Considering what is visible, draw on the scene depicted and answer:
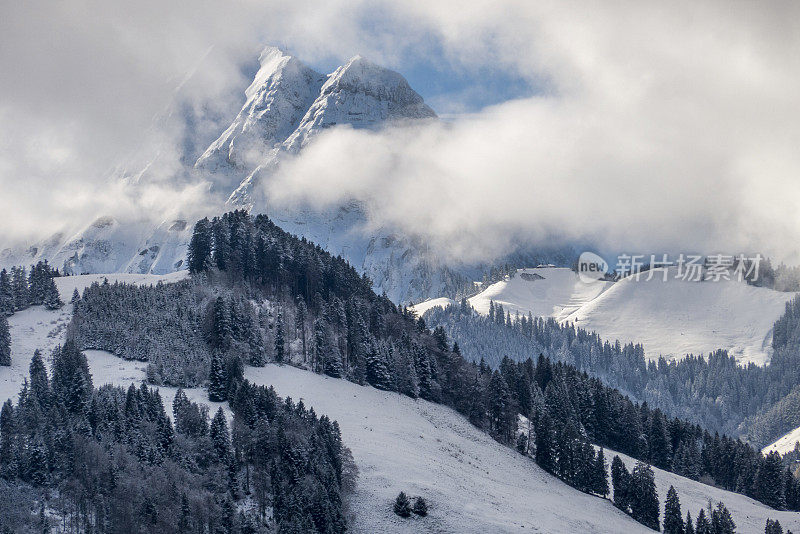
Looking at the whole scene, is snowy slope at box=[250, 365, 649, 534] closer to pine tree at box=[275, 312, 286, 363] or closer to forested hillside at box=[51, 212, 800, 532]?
pine tree at box=[275, 312, 286, 363]

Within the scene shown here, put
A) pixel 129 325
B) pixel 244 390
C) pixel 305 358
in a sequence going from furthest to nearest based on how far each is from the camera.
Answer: pixel 305 358 → pixel 129 325 → pixel 244 390

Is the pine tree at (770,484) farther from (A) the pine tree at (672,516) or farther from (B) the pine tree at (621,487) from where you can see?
(B) the pine tree at (621,487)

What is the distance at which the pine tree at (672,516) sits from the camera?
83.9 m

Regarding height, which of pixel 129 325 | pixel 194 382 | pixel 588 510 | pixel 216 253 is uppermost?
pixel 216 253

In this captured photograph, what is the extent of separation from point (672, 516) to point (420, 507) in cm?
3734

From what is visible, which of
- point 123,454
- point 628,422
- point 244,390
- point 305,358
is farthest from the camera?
point 628,422

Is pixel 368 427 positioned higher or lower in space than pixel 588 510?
higher

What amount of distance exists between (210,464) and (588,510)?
44749mm

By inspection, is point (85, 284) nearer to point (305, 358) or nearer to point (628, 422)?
point (305, 358)

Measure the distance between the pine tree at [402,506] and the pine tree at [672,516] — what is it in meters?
37.5

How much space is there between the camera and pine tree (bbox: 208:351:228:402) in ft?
291

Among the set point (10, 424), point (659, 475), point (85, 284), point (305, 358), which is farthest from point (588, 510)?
point (85, 284)

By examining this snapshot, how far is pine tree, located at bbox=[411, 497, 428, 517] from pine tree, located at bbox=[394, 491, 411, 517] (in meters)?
0.55

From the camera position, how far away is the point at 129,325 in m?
104
